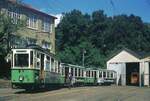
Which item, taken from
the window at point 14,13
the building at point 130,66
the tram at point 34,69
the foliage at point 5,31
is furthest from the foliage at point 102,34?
the tram at point 34,69

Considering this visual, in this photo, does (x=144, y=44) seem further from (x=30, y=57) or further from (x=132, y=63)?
(x=30, y=57)

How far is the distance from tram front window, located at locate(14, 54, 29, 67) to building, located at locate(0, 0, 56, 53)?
22.7 meters

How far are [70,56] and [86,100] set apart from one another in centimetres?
6204

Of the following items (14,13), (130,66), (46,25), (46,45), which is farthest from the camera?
(130,66)

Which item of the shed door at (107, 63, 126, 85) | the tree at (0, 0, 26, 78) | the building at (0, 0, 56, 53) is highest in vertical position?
the building at (0, 0, 56, 53)

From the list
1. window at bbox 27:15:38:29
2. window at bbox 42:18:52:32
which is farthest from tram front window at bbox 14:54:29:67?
window at bbox 42:18:52:32

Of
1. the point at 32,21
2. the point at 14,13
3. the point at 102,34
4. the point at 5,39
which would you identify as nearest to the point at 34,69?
the point at 5,39

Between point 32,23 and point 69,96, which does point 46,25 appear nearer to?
point 32,23

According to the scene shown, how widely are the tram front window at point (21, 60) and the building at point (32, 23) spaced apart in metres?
22.7

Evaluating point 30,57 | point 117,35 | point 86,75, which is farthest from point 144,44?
point 30,57

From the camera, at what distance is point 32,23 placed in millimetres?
70312

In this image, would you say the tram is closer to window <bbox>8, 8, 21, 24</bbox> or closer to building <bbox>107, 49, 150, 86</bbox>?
window <bbox>8, 8, 21, 24</bbox>

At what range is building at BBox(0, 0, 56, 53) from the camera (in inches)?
2432

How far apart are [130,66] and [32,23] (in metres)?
17.0
